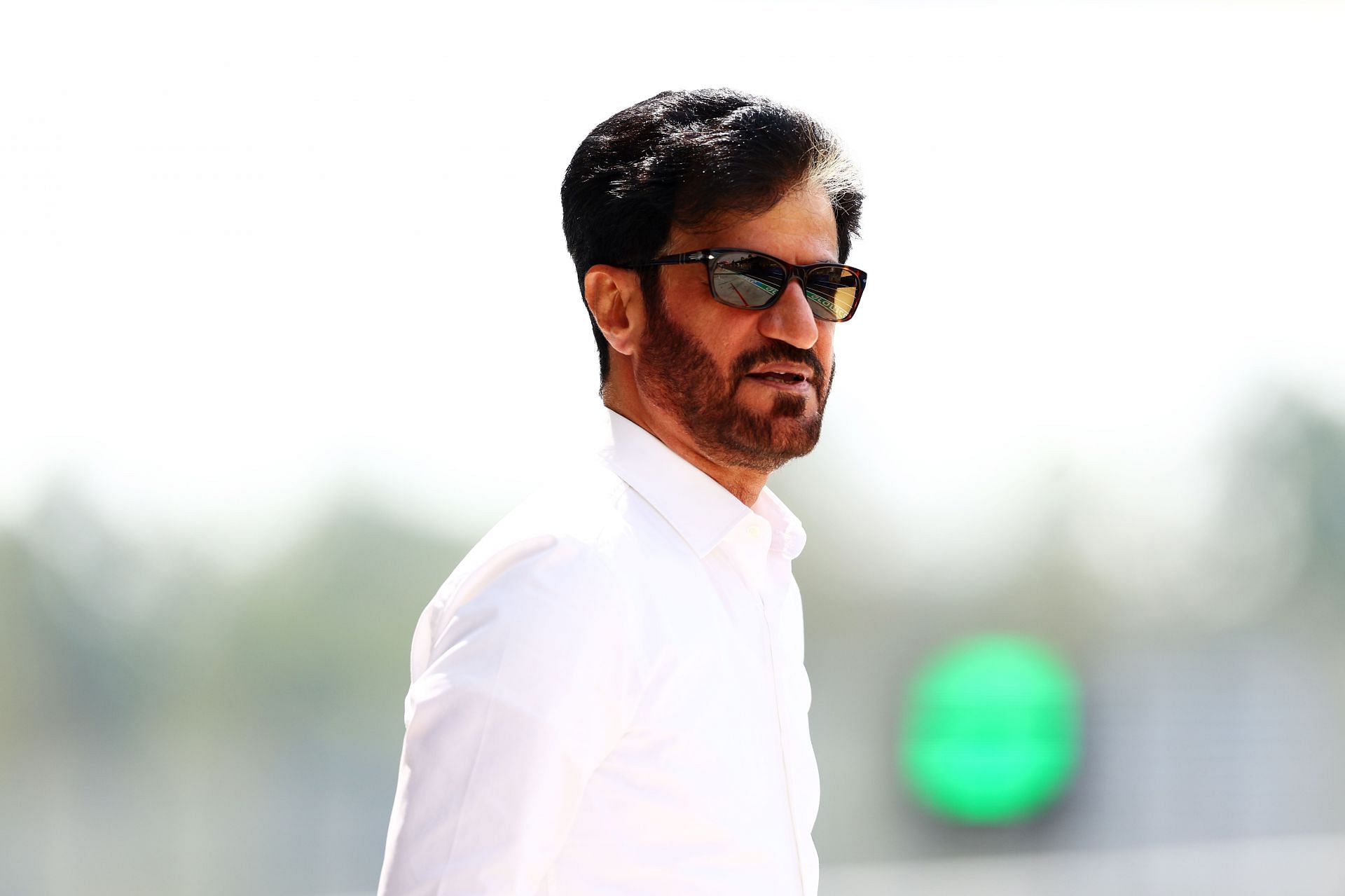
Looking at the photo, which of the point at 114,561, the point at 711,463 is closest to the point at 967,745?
the point at 114,561

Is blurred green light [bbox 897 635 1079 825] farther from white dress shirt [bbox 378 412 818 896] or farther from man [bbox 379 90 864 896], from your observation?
white dress shirt [bbox 378 412 818 896]

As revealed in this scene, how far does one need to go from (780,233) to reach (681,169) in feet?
0.50

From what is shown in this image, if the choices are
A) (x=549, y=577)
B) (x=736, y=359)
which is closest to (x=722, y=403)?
(x=736, y=359)

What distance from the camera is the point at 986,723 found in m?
29.1

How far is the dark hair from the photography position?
59.9 inches

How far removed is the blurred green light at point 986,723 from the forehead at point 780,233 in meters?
27.4

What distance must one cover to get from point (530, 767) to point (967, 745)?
31.2 metres

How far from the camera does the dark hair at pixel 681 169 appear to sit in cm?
152

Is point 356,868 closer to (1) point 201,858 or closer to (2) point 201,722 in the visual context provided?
(1) point 201,858

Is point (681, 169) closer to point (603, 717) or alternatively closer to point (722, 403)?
point (722, 403)

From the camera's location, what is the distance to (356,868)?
2083 centimetres

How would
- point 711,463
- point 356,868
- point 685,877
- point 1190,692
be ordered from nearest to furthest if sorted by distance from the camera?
point 685,877 → point 711,463 → point 356,868 → point 1190,692

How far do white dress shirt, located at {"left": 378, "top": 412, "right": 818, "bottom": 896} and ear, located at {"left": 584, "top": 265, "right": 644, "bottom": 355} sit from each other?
212mm

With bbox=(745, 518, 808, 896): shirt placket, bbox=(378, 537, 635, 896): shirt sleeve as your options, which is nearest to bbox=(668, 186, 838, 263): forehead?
bbox=(745, 518, 808, 896): shirt placket
